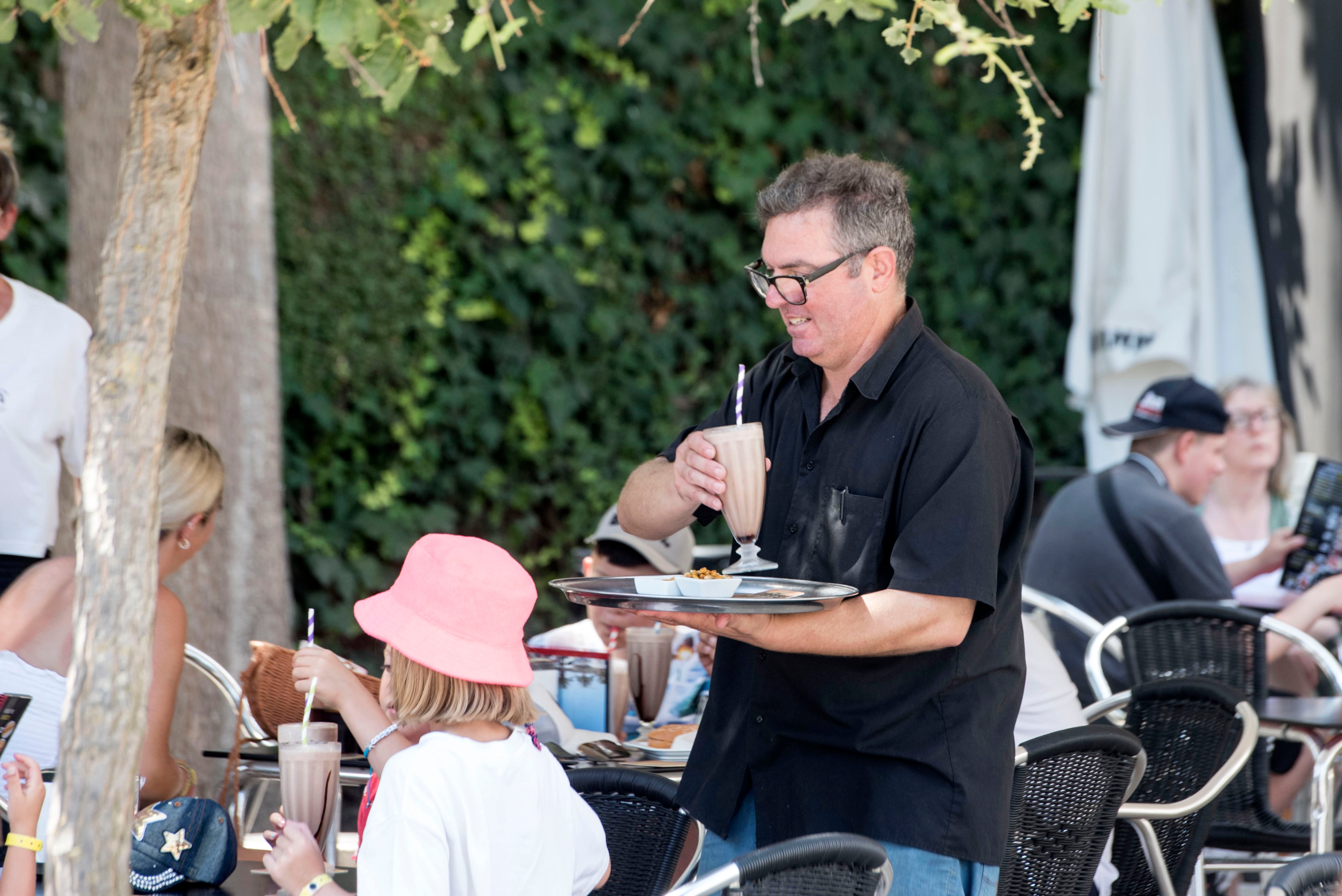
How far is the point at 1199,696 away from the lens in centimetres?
268

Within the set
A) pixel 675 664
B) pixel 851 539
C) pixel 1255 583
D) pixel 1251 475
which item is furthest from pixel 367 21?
pixel 1251 475

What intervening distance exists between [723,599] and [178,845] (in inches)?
32.2

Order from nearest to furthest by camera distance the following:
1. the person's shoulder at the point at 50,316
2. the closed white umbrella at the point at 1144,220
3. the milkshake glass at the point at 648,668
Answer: the person's shoulder at the point at 50,316 < the milkshake glass at the point at 648,668 < the closed white umbrella at the point at 1144,220

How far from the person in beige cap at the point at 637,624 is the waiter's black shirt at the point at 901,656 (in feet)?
3.75

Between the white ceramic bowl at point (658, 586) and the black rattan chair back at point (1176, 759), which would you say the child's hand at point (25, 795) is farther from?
the black rattan chair back at point (1176, 759)

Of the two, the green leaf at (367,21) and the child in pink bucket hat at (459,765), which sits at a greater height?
the green leaf at (367,21)

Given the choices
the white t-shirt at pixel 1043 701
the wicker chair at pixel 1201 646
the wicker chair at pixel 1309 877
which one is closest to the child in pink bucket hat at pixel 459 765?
the wicker chair at pixel 1309 877

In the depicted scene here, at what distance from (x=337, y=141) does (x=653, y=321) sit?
1.39 m

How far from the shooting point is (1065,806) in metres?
2.12

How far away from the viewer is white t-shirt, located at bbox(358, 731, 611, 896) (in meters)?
1.54

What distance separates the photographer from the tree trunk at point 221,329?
3721 millimetres

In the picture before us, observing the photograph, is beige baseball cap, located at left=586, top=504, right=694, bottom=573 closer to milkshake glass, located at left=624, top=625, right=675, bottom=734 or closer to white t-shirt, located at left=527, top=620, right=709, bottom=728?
white t-shirt, located at left=527, top=620, right=709, bottom=728

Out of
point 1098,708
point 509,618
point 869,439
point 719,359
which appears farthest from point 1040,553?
point 509,618

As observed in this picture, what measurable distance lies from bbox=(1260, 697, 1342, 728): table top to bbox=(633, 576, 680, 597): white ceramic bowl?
1.81 m
